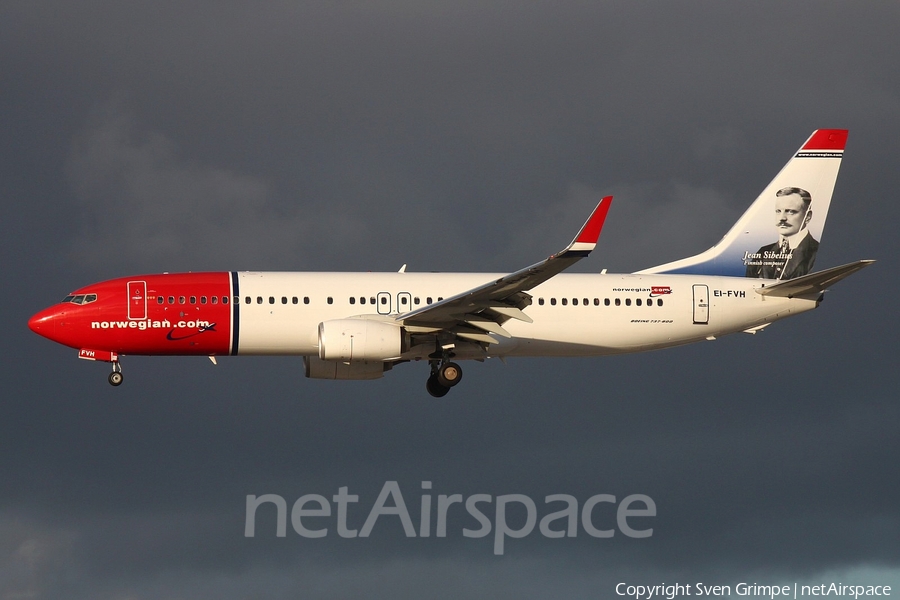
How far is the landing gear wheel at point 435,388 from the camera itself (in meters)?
56.5

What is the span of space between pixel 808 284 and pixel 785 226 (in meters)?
5.50

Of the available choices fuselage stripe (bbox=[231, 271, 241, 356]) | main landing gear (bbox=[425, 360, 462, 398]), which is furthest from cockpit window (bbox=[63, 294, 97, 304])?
main landing gear (bbox=[425, 360, 462, 398])

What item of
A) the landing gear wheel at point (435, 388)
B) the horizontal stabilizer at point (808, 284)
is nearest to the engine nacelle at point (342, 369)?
the landing gear wheel at point (435, 388)

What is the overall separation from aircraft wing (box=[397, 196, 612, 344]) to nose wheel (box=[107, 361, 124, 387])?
10.6 metres

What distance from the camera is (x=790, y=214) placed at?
60.7m

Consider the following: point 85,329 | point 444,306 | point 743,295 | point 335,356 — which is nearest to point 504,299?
point 444,306

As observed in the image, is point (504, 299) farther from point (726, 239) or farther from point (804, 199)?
point (804, 199)

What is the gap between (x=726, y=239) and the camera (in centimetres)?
5991

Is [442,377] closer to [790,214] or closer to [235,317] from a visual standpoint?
[235,317]

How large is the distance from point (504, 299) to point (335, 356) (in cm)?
638

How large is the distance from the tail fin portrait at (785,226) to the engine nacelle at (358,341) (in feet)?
40.1

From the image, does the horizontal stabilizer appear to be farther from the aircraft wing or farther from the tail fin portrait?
the aircraft wing

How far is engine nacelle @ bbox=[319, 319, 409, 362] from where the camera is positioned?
169 feet

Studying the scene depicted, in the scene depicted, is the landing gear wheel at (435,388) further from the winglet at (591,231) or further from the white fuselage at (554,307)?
the winglet at (591,231)
